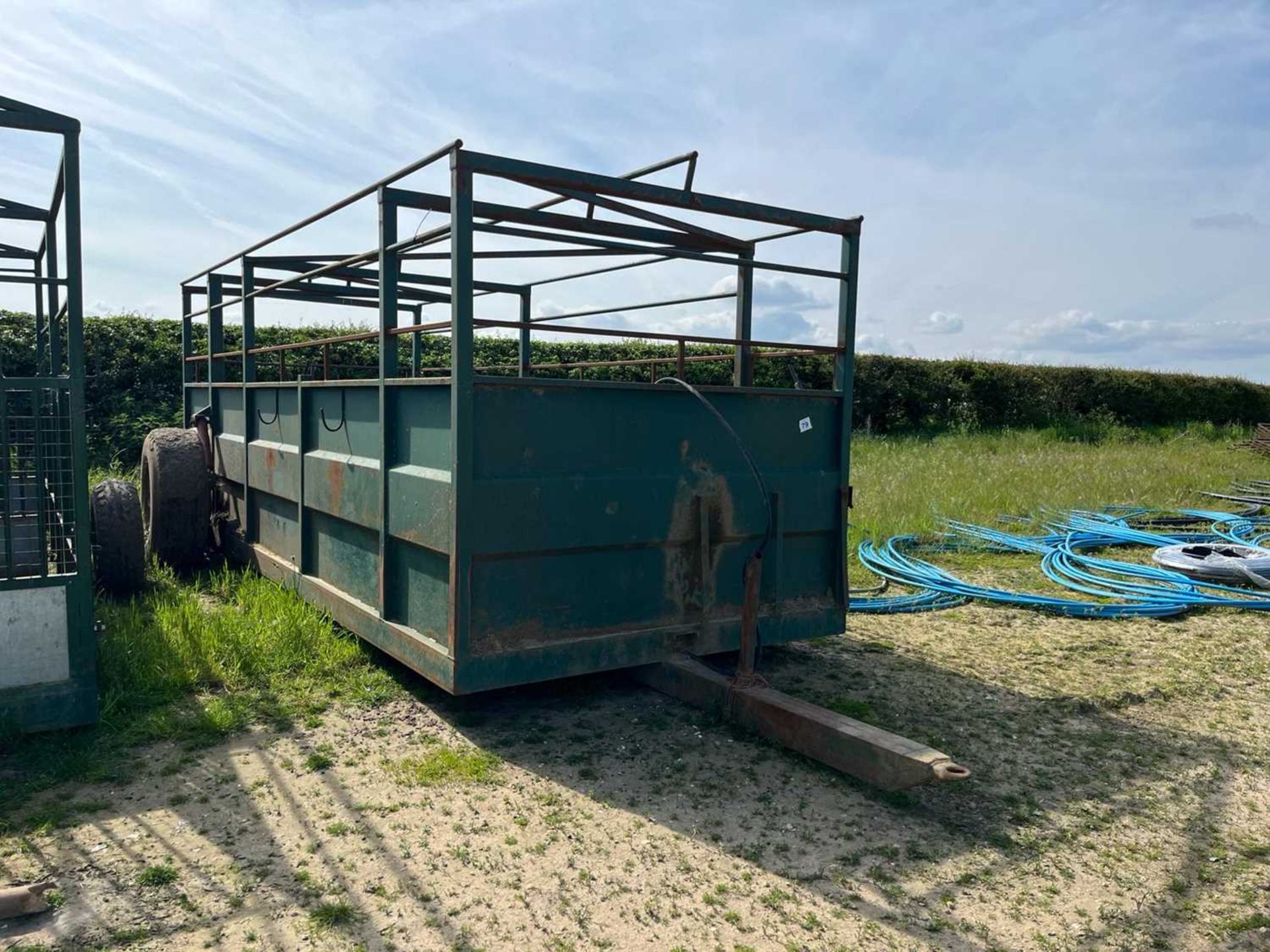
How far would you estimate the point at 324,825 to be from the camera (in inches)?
132

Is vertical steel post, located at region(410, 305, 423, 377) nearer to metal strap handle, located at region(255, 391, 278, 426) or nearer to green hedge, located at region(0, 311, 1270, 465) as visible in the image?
green hedge, located at region(0, 311, 1270, 465)

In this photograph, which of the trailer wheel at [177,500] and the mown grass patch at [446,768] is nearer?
the mown grass patch at [446,768]

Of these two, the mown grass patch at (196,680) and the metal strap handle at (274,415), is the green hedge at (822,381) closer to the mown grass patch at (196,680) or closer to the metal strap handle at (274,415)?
the metal strap handle at (274,415)

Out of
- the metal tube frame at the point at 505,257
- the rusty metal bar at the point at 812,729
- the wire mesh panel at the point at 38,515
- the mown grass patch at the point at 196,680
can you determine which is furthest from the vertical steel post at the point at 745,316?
the wire mesh panel at the point at 38,515

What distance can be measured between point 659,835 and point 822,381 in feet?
49.4

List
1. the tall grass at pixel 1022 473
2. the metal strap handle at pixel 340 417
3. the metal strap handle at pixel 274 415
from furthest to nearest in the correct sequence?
1. the tall grass at pixel 1022 473
2. the metal strap handle at pixel 274 415
3. the metal strap handle at pixel 340 417

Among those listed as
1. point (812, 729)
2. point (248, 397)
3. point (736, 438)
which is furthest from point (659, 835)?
point (248, 397)

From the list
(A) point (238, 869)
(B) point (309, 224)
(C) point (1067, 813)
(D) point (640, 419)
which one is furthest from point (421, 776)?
(B) point (309, 224)

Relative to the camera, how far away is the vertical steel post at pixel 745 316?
218 inches

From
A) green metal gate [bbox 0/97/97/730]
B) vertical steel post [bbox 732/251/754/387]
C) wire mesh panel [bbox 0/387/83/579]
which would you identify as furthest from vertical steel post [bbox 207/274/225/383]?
vertical steel post [bbox 732/251/754/387]

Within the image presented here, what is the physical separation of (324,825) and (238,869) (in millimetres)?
344

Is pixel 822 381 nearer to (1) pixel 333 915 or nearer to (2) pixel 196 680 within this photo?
(2) pixel 196 680

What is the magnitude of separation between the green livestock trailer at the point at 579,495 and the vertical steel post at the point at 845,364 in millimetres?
13

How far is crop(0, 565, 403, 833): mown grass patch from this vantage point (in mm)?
3816
